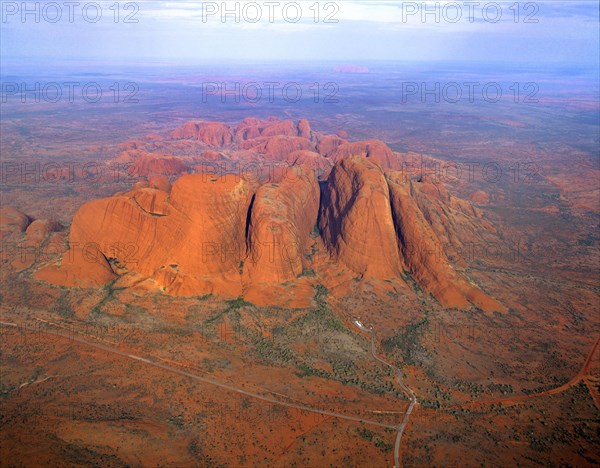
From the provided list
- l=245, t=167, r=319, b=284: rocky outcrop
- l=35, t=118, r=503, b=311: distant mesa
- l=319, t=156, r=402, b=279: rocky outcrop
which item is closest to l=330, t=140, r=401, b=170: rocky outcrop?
l=35, t=118, r=503, b=311: distant mesa

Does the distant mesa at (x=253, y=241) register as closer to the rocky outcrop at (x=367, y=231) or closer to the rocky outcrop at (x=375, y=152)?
the rocky outcrop at (x=367, y=231)

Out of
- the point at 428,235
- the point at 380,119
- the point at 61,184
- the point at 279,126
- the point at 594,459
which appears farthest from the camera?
the point at 380,119

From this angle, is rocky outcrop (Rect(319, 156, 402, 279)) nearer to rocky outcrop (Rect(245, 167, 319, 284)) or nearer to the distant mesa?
the distant mesa

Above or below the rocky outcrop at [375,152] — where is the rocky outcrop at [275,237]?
below

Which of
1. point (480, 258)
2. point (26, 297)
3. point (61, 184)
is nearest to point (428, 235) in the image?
point (480, 258)

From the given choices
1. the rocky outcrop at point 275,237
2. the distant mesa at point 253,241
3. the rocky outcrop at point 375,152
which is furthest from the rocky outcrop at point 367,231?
the rocky outcrop at point 375,152

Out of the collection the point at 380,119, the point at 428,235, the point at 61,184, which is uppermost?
the point at 380,119

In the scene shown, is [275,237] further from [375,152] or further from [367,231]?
[375,152]

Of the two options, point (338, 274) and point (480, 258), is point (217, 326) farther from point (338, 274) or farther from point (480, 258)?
point (480, 258)

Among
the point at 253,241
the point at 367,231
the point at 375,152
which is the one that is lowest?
the point at 253,241

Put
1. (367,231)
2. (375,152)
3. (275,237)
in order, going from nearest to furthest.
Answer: (275,237)
(367,231)
(375,152)

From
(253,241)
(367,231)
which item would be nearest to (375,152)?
(367,231)
